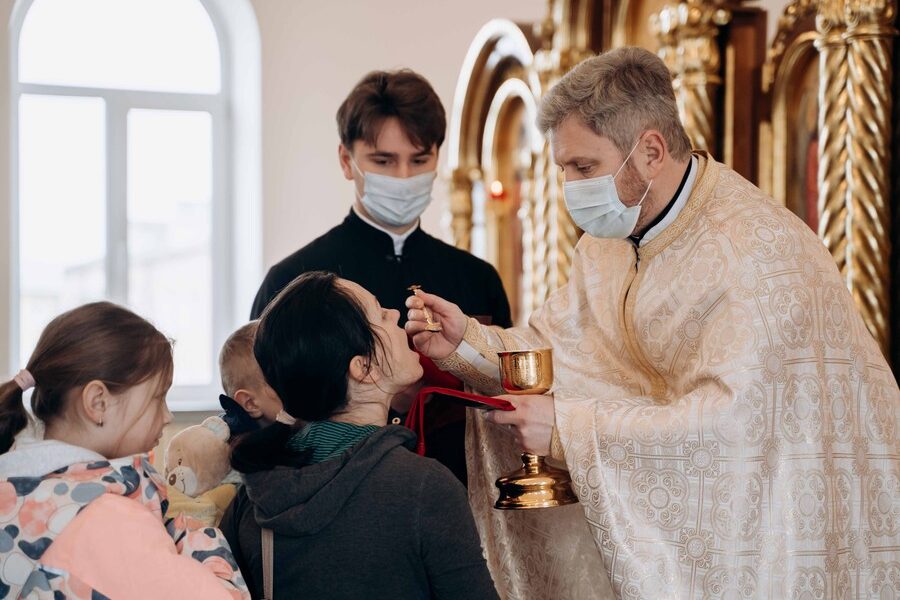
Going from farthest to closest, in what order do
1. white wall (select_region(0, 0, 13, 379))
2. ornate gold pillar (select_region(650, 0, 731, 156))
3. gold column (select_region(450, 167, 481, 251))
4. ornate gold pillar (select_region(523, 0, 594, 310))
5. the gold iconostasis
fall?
1. white wall (select_region(0, 0, 13, 379))
2. gold column (select_region(450, 167, 481, 251))
3. ornate gold pillar (select_region(523, 0, 594, 310))
4. ornate gold pillar (select_region(650, 0, 731, 156))
5. the gold iconostasis

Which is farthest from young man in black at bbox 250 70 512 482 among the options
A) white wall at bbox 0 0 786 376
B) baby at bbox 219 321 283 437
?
white wall at bbox 0 0 786 376

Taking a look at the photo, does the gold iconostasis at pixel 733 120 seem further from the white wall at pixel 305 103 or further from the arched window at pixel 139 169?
the arched window at pixel 139 169

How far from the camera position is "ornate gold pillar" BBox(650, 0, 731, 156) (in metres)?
4.51

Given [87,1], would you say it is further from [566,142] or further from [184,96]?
[566,142]

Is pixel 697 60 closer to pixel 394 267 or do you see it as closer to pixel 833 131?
pixel 833 131

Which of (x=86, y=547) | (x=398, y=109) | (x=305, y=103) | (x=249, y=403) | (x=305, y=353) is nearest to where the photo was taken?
(x=86, y=547)

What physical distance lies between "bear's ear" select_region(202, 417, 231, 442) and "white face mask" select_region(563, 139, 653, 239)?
3.25 feet

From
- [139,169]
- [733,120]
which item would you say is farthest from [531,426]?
[139,169]

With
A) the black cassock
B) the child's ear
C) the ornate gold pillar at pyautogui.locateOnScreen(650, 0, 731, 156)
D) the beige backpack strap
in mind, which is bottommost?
the beige backpack strap

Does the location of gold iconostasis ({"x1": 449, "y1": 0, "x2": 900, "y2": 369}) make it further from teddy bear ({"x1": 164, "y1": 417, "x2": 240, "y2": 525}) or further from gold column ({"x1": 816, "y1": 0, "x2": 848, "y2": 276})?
teddy bear ({"x1": 164, "y1": 417, "x2": 240, "y2": 525})

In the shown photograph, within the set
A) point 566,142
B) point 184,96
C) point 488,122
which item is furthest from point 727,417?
point 184,96

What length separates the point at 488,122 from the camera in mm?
6711

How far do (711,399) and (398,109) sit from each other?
1.46m

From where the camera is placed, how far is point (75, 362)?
7.15 ft
